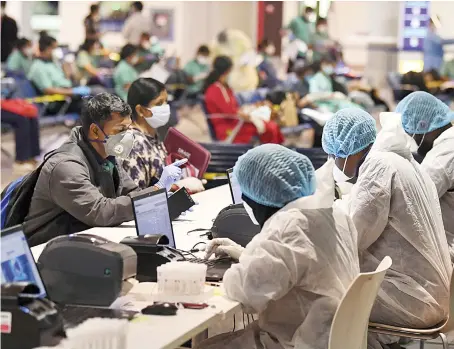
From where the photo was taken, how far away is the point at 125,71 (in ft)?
38.6

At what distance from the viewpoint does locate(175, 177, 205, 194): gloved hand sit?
5008 mm

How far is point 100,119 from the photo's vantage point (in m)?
4.11

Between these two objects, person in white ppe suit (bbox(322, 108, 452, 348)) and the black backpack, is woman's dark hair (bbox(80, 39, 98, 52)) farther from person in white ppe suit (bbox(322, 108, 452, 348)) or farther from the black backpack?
person in white ppe suit (bbox(322, 108, 452, 348))

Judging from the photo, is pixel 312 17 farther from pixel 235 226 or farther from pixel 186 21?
pixel 235 226

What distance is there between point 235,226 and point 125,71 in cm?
836

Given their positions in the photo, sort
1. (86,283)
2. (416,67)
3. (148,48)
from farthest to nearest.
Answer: (416,67) < (148,48) < (86,283)

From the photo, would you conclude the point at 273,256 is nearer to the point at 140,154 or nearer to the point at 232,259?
the point at 232,259

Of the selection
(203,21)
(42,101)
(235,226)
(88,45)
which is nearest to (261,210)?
(235,226)

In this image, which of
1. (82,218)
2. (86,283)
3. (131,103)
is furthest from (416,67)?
(86,283)

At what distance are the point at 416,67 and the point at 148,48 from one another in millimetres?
6515

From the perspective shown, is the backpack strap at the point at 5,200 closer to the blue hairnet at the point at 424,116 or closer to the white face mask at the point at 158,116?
the white face mask at the point at 158,116

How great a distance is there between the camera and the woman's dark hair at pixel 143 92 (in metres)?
5.17

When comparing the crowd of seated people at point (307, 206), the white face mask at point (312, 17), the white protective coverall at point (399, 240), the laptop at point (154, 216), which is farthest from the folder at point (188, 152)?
the white face mask at point (312, 17)

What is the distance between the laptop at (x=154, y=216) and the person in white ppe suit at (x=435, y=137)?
1.42m
